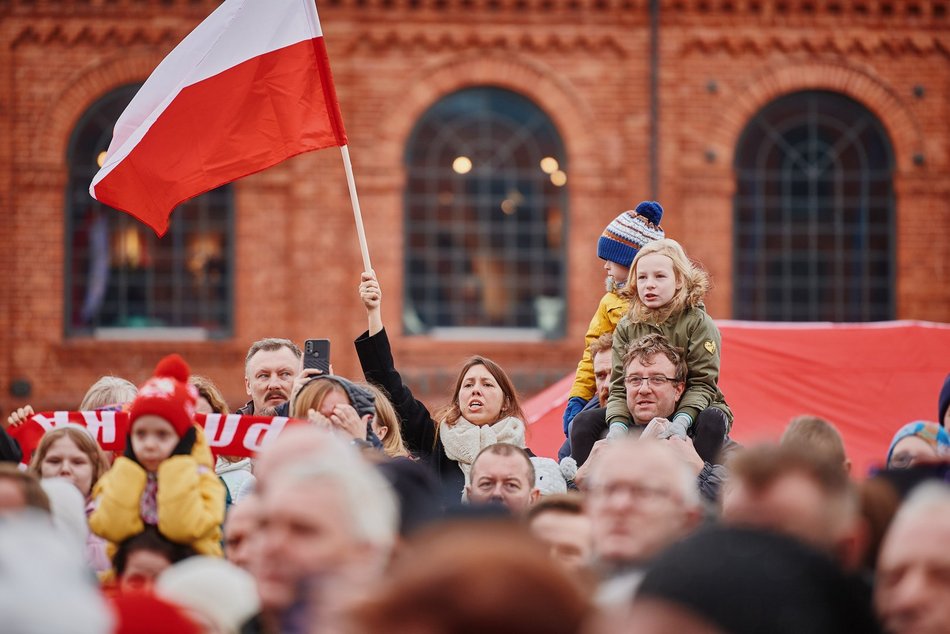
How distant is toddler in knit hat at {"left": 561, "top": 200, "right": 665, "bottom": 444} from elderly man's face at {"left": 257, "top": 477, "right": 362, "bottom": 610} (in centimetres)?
496

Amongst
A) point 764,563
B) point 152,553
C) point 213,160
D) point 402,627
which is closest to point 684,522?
point 764,563

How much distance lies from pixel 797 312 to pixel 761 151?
2.08 meters

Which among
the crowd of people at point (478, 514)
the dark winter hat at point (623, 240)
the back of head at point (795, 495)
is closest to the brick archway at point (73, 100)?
the crowd of people at point (478, 514)

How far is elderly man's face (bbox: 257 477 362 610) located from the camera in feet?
10.9

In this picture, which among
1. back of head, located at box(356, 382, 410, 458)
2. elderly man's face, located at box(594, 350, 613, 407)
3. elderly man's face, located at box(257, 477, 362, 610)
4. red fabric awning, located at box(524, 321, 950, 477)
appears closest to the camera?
elderly man's face, located at box(257, 477, 362, 610)

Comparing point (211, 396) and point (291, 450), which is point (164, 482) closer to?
point (291, 450)

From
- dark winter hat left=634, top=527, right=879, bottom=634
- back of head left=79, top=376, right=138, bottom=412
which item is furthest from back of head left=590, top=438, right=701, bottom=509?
back of head left=79, top=376, right=138, bottom=412

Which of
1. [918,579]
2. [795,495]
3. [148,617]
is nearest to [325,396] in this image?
[795,495]

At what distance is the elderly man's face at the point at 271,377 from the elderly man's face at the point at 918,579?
189 inches

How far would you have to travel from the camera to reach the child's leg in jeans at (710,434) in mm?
6996

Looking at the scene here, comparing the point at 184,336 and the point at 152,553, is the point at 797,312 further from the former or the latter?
the point at 152,553

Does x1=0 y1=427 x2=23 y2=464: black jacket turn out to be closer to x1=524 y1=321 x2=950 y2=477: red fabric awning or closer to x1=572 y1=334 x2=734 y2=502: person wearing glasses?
x1=572 y1=334 x2=734 y2=502: person wearing glasses

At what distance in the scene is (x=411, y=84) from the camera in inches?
724

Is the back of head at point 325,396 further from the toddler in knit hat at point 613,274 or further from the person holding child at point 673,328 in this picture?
the toddler in knit hat at point 613,274
